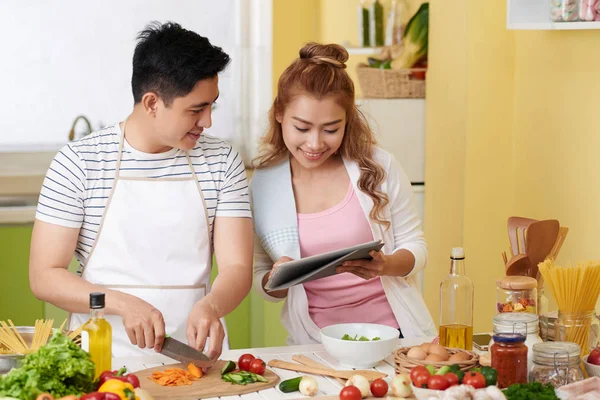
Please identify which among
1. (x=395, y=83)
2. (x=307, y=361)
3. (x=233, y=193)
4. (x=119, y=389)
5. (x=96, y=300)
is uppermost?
(x=395, y=83)

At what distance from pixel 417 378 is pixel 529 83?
157 cm

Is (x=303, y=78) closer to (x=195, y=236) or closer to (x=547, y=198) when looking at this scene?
(x=195, y=236)

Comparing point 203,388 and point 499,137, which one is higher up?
point 499,137

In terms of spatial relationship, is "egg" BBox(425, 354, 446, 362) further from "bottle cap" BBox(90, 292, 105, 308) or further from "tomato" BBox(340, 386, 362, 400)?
"bottle cap" BBox(90, 292, 105, 308)

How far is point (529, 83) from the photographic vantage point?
2898 millimetres

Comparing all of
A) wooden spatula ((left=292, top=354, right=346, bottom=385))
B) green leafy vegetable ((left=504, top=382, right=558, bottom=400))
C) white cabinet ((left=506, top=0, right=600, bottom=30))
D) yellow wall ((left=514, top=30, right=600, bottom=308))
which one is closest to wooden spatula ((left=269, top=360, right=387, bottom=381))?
wooden spatula ((left=292, top=354, right=346, bottom=385))

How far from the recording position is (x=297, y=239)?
225 cm

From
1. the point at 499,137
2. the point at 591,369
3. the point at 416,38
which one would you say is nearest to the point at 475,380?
the point at 591,369

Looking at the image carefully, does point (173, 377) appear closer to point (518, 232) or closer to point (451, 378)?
point (451, 378)

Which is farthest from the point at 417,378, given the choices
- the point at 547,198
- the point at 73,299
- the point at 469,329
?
the point at 547,198

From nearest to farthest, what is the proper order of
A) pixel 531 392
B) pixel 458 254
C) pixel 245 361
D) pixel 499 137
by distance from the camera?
pixel 531 392 → pixel 245 361 → pixel 458 254 → pixel 499 137

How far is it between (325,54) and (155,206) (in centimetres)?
58

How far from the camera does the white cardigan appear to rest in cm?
224

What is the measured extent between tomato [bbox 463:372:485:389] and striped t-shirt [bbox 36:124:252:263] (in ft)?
2.52
